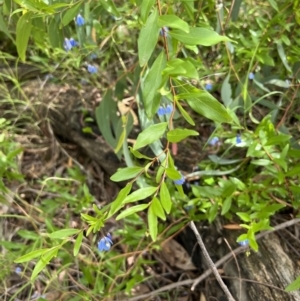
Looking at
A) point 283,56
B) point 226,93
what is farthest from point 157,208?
point 283,56

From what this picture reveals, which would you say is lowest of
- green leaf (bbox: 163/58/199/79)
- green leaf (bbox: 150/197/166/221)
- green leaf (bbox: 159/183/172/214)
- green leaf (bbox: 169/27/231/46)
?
green leaf (bbox: 150/197/166/221)

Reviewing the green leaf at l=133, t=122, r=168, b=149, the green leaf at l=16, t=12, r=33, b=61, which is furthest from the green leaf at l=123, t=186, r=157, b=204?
the green leaf at l=16, t=12, r=33, b=61

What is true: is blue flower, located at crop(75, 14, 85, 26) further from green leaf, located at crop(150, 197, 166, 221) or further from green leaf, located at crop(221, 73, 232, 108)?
green leaf, located at crop(150, 197, 166, 221)

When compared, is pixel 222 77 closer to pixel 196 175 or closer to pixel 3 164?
pixel 196 175

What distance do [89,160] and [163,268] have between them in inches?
25.3

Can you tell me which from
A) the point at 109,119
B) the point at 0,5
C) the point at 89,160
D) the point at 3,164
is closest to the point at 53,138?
the point at 89,160

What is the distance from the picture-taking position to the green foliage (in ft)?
2.95

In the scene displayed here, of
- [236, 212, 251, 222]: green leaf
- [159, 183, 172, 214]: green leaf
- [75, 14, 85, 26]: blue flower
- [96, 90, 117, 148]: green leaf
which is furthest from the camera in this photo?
[96, 90, 117, 148]: green leaf

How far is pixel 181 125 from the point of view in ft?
6.01

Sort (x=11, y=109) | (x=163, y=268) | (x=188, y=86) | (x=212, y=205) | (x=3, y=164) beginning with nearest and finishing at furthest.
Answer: (x=188, y=86) < (x=212, y=205) < (x=3, y=164) < (x=163, y=268) < (x=11, y=109)

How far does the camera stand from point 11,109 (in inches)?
86.8

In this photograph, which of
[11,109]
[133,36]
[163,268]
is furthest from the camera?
[11,109]

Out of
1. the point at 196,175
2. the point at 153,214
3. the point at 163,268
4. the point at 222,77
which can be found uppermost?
the point at 153,214

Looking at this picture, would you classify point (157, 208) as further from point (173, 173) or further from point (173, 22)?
point (173, 22)
